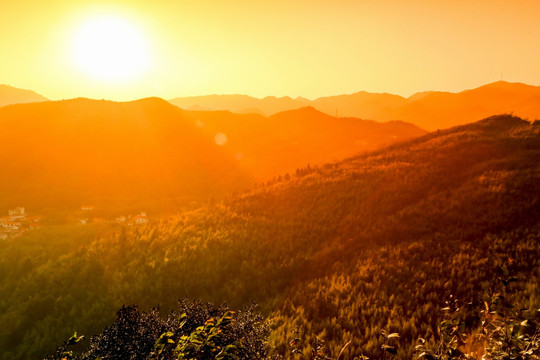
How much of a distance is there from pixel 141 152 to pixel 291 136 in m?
35.4

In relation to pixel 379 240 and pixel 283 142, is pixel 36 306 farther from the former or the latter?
pixel 283 142

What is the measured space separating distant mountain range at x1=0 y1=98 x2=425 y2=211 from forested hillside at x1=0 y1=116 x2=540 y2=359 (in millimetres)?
15230

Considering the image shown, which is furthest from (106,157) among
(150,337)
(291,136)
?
(150,337)

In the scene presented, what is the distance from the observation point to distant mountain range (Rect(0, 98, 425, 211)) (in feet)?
131

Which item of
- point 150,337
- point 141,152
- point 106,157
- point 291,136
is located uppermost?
point 291,136

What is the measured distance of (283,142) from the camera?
69562mm

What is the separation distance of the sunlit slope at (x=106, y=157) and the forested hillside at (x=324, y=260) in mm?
19899

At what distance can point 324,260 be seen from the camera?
35.8 feet

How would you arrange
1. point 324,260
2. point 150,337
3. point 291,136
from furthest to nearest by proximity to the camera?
1. point 291,136
2. point 324,260
3. point 150,337

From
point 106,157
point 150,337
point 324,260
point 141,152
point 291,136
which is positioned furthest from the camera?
point 291,136

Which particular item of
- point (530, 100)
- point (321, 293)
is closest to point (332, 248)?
point (321, 293)

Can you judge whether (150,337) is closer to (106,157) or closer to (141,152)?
(106,157)

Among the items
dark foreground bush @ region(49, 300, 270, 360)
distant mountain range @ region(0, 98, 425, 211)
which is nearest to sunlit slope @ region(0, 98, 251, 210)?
distant mountain range @ region(0, 98, 425, 211)

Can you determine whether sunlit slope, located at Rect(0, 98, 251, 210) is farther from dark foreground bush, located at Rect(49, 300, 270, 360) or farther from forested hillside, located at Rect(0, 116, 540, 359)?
dark foreground bush, located at Rect(49, 300, 270, 360)
